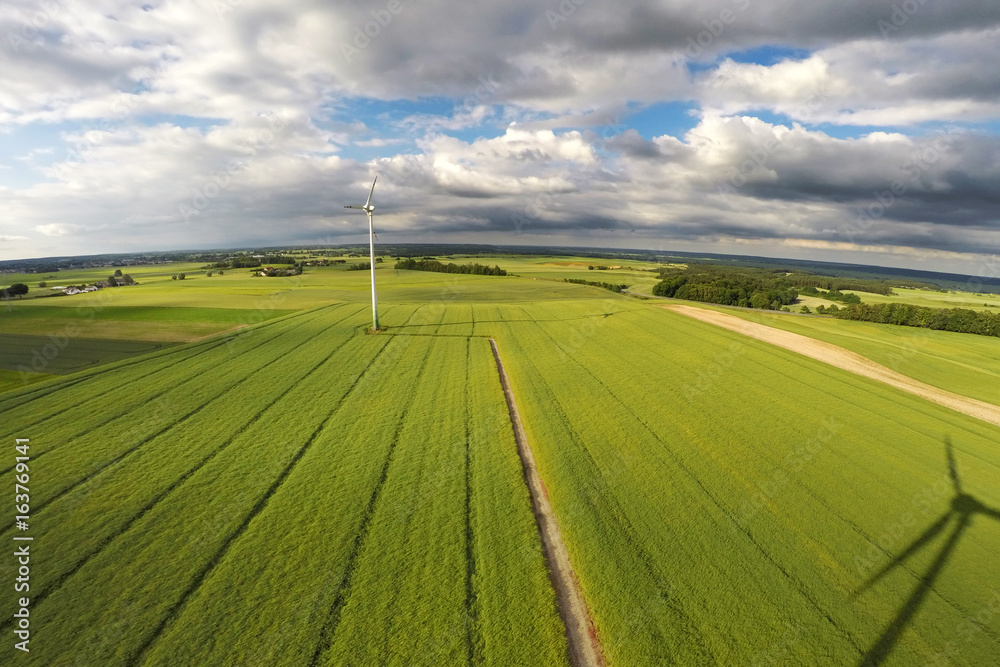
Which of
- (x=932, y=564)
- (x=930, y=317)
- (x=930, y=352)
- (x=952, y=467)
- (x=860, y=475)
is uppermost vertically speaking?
(x=930, y=317)

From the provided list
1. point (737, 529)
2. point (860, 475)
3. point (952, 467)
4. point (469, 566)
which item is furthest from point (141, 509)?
point (952, 467)

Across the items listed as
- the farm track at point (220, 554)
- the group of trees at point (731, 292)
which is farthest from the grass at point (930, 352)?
the farm track at point (220, 554)

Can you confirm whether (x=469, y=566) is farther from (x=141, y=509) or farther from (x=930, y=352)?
(x=930, y=352)

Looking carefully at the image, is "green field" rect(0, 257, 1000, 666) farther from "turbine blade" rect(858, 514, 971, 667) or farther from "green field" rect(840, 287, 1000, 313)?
"green field" rect(840, 287, 1000, 313)

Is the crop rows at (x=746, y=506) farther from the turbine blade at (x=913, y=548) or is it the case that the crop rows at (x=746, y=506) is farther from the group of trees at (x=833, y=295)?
the group of trees at (x=833, y=295)

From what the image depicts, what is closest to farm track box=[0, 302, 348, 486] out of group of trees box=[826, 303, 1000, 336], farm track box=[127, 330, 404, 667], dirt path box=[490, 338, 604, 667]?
farm track box=[127, 330, 404, 667]

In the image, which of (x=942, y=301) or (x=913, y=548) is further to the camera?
(x=942, y=301)

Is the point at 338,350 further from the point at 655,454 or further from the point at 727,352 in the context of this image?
the point at 727,352
